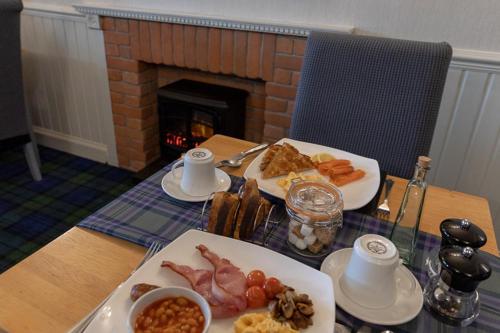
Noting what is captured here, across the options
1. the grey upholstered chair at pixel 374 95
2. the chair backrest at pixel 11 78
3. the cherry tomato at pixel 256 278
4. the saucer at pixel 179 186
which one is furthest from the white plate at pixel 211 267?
the chair backrest at pixel 11 78

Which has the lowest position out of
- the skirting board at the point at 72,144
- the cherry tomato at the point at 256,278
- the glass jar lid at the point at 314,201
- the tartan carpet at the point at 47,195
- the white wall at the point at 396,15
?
the tartan carpet at the point at 47,195

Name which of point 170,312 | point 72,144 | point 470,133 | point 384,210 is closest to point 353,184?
point 384,210

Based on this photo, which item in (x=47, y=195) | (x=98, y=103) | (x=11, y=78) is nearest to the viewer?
(x=11, y=78)

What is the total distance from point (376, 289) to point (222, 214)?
0.29 m

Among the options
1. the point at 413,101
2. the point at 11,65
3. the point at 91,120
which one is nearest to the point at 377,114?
the point at 413,101

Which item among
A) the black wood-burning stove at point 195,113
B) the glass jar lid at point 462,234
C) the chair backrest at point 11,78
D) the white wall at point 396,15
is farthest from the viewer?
the black wood-burning stove at point 195,113

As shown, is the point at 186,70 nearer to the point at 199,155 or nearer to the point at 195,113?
the point at 195,113

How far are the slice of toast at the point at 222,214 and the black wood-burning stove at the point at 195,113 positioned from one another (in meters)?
1.22

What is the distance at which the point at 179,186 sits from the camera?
92 cm

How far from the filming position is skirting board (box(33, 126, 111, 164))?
257 centimetres

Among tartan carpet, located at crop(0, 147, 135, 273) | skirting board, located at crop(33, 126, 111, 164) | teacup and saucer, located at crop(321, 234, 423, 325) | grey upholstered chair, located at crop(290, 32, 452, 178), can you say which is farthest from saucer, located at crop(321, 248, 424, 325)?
skirting board, located at crop(33, 126, 111, 164)

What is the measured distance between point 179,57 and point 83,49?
0.67m

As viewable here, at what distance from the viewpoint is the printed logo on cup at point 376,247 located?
2.02 ft

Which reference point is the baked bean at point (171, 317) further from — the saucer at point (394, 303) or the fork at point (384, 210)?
the fork at point (384, 210)
